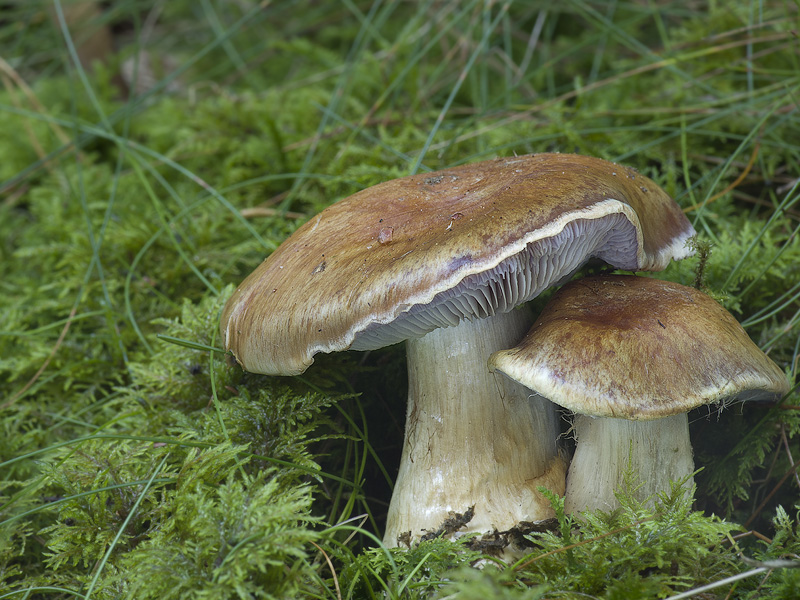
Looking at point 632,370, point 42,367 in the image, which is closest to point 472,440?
point 632,370

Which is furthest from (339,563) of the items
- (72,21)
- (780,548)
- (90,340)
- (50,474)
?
(72,21)

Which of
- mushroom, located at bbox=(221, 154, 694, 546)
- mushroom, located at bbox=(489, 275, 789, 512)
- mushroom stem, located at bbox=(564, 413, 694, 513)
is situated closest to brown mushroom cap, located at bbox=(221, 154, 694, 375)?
mushroom, located at bbox=(221, 154, 694, 546)

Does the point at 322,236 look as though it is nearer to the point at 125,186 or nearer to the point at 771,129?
the point at 771,129

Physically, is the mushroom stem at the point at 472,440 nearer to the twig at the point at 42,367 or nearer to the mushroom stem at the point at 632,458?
the mushroom stem at the point at 632,458

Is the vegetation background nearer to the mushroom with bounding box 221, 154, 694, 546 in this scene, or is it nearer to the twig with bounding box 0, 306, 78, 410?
the twig with bounding box 0, 306, 78, 410

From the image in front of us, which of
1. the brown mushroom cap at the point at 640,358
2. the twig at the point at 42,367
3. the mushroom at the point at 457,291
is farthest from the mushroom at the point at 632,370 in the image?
the twig at the point at 42,367
